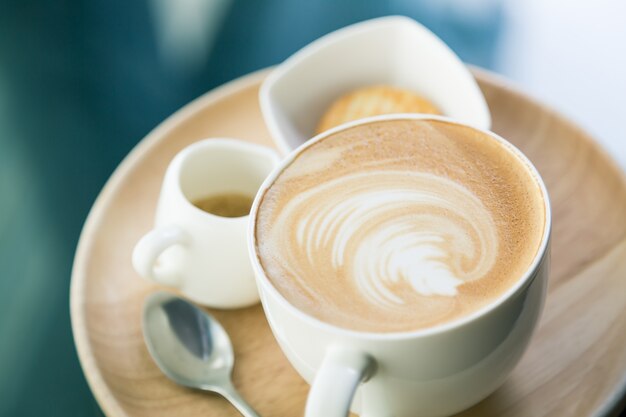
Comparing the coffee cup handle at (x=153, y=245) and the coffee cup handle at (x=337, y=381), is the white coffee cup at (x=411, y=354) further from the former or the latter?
the coffee cup handle at (x=153, y=245)

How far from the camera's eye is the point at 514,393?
728mm

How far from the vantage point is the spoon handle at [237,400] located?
0.73 metres

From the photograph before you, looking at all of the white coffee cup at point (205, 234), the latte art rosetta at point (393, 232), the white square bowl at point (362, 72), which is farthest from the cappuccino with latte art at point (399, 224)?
the white square bowl at point (362, 72)

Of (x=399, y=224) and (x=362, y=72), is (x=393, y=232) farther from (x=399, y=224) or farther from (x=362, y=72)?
(x=362, y=72)

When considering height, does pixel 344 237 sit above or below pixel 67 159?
above

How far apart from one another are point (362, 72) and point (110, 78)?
607mm

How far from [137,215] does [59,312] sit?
1.29 feet

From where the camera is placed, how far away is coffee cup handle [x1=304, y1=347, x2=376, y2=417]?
55cm

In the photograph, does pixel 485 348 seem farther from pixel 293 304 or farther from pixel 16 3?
pixel 16 3

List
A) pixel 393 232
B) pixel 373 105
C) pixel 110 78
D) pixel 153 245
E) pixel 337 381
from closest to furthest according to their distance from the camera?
1. pixel 337 381
2. pixel 393 232
3. pixel 153 245
4. pixel 373 105
5. pixel 110 78

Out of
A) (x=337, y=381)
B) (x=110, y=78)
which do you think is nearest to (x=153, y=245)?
(x=337, y=381)

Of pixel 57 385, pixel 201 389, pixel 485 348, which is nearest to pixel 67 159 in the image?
pixel 57 385

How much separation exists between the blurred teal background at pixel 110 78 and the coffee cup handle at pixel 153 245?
450 mm

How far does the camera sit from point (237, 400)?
0.73m
